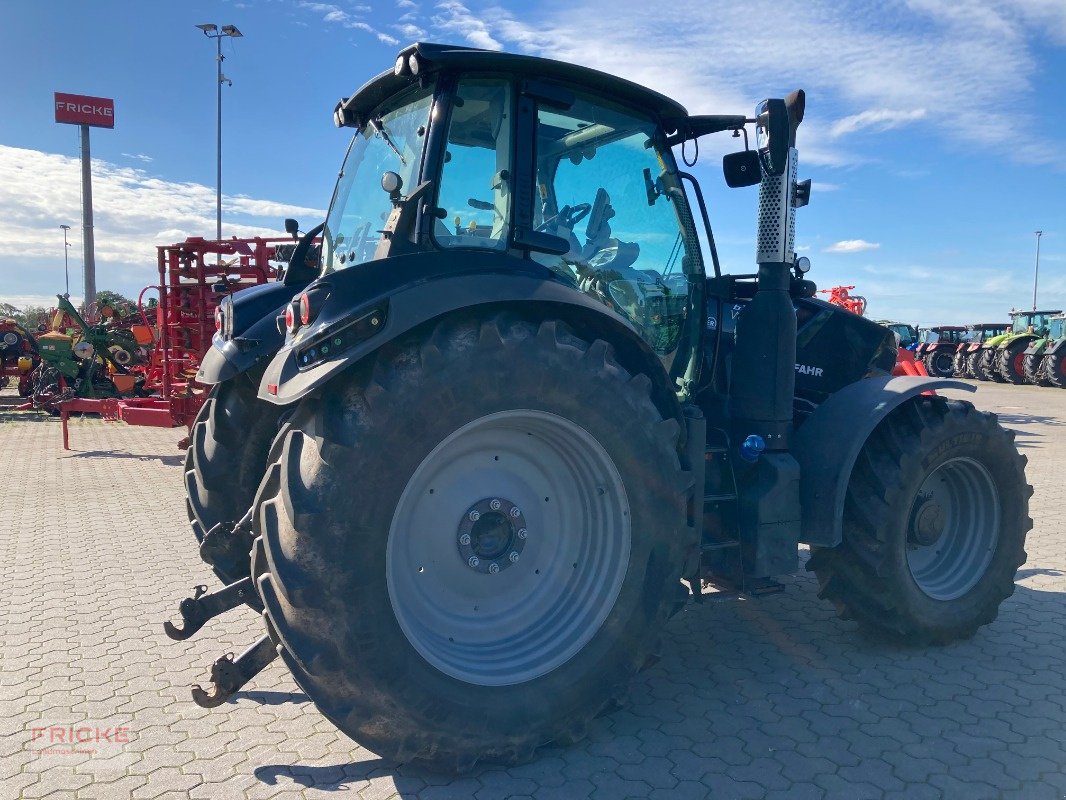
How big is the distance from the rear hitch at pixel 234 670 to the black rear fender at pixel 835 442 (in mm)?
2413

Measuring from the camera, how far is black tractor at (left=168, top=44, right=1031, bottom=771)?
255 cm

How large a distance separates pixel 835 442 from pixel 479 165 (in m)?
2.09

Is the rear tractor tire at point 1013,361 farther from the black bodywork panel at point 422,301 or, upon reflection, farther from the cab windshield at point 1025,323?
the black bodywork panel at point 422,301

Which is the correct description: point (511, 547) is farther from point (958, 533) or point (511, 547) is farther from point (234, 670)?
point (958, 533)

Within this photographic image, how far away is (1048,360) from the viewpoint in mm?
26109

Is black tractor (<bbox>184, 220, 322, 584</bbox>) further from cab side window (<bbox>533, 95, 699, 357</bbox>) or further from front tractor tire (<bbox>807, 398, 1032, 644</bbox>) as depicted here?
front tractor tire (<bbox>807, 398, 1032, 644</bbox>)

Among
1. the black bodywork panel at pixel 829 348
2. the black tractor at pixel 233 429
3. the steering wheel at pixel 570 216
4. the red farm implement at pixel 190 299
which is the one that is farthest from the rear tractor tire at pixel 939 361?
the black tractor at pixel 233 429

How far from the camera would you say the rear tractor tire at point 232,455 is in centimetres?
374

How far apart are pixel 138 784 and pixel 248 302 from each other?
2215 mm

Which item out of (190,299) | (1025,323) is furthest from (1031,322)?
(190,299)

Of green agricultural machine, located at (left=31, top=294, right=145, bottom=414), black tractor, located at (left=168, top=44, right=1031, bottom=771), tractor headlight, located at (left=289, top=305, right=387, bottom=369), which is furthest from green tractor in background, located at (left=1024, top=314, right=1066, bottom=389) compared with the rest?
tractor headlight, located at (left=289, top=305, right=387, bottom=369)

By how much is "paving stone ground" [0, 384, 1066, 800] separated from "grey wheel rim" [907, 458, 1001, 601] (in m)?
0.35

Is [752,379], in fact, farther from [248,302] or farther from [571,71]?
[248,302]

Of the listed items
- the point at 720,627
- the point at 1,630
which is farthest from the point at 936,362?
the point at 1,630
